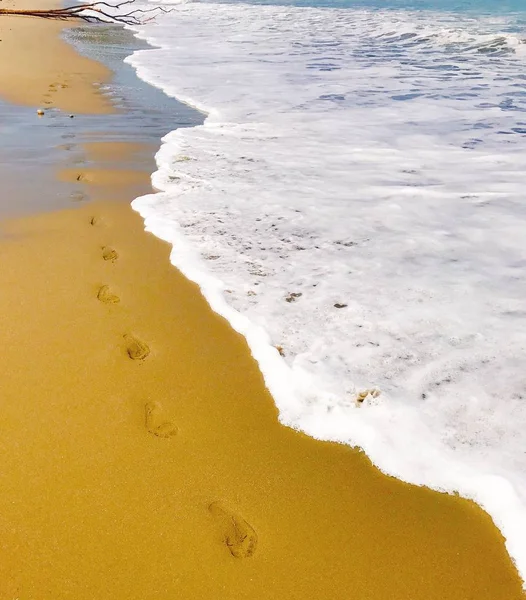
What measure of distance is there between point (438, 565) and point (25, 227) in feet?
10.8

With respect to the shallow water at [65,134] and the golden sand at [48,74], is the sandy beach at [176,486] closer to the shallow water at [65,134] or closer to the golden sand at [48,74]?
the shallow water at [65,134]

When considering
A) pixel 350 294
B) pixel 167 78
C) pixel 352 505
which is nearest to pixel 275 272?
pixel 350 294

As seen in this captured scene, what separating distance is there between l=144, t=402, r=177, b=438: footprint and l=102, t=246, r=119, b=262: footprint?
1423mm

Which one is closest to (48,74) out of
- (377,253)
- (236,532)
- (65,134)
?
(65,134)

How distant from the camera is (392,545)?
5.44 ft

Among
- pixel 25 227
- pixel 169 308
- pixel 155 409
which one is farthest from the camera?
pixel 25 227

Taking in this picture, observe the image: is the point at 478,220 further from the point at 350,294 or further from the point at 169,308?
the point at 169,308

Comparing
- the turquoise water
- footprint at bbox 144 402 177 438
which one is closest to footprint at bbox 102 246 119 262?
footprint at bbox 144 402 177 438

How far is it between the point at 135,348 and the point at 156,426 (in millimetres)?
557

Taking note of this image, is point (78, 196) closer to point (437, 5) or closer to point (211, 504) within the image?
point (211, 504)

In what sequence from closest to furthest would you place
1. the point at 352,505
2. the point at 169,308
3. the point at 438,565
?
the point at 438,565 → the point at 352,505 → the point at 169,308

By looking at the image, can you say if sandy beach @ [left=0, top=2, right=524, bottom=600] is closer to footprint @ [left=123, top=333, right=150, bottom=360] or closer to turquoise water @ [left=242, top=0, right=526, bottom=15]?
footprint @ [left=123, top=333, right=150, bottom=360]

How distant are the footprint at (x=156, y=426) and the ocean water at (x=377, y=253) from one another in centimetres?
50

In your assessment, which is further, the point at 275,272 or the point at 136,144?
the point at 136,144
